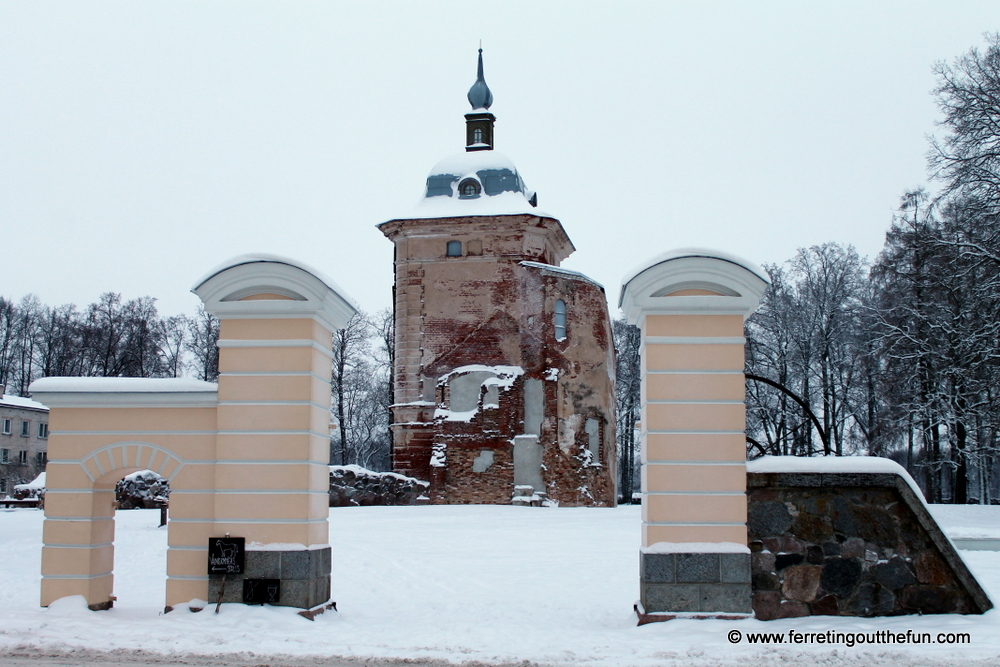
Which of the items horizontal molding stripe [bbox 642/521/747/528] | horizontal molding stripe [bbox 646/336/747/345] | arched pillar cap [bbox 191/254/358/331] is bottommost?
horizontal molding stripe [bbox 642/521/747/528]

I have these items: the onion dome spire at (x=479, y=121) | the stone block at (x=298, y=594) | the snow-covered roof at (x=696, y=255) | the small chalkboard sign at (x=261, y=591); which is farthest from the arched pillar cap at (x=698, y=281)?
the onion dome spire at (x=479, y=121)

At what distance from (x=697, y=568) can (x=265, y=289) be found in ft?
15.5

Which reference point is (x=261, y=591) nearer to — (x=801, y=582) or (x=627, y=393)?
(x=801, y=582)

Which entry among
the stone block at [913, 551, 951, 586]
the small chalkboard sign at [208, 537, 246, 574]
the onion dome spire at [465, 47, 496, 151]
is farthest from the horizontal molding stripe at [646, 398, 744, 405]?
the onion dome spire at [465, 47, 496, 151]

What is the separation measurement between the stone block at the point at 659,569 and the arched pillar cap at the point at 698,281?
86.4 inches

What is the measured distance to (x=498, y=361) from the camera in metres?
29.4

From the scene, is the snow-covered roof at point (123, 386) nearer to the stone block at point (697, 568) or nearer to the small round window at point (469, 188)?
the stone block at point (697, 568)

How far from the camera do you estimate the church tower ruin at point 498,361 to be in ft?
94.5

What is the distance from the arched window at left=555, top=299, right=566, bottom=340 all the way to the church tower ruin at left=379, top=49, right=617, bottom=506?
3 centimetres

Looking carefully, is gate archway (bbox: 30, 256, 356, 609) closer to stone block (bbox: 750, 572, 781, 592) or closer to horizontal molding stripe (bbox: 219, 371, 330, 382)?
horizontal molding stripe (bbox: 219, 371, 330, 382)

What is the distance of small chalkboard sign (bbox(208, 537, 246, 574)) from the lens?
9.22 meters

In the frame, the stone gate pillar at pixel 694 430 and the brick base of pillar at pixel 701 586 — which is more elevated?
the stone gate pillar at pixel 694 430

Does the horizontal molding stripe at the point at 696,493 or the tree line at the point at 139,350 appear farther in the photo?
the tree line at the point at 139,350

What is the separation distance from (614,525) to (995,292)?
398 inches
